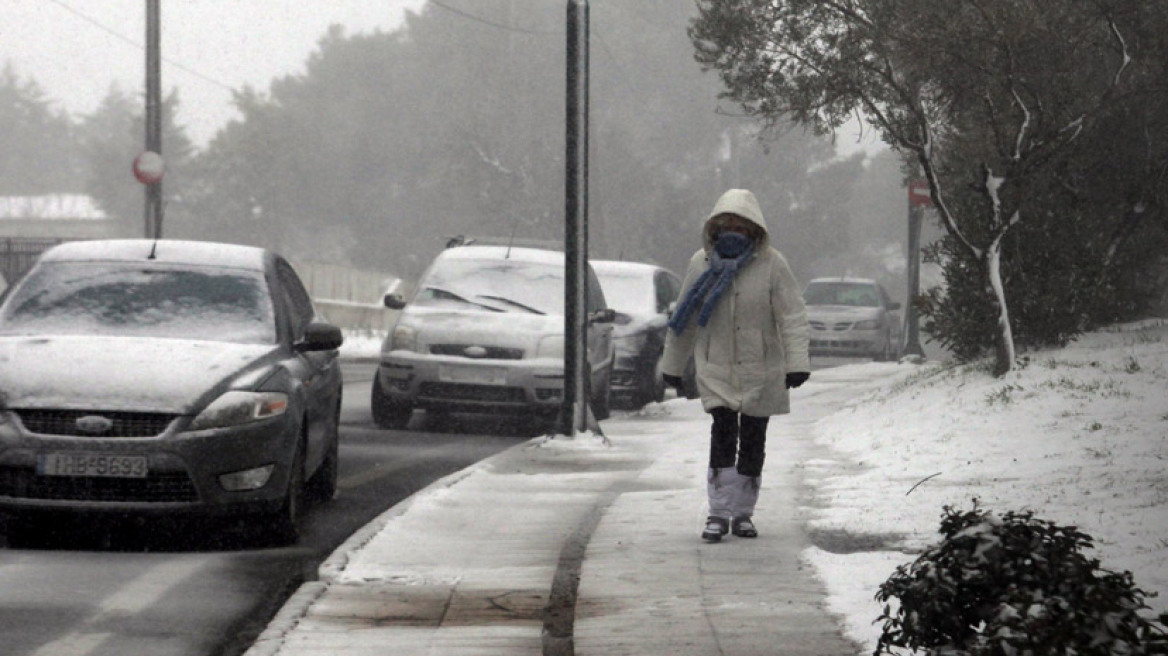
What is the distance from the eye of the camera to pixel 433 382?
16516 millimetres

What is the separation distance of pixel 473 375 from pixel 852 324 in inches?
768

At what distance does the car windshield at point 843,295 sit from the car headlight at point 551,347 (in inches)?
782

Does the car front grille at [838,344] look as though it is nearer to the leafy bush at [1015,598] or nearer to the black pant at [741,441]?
the black pant at [741,441]

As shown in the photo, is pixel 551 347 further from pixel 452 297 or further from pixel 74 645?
pixel 74 645

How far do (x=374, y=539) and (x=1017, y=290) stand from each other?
8.50 m

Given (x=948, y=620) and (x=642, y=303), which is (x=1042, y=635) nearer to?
(x=948, y=620)

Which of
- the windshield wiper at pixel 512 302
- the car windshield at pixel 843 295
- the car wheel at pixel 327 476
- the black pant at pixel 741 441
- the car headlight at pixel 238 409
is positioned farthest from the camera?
the car windshield at pixel 843 295

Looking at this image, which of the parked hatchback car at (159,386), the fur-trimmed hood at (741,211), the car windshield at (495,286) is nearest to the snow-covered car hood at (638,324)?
the car windshield at (495,286)

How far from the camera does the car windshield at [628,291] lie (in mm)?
21578

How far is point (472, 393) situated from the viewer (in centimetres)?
1653

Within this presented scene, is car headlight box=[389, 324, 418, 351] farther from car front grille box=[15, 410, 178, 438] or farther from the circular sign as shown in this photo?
the circular sign

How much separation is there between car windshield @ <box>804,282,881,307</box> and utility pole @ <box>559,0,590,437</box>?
2175 centimetres

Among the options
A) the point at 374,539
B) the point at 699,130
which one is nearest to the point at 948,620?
the point at 374,539

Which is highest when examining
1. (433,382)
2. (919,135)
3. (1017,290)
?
(919,135)
